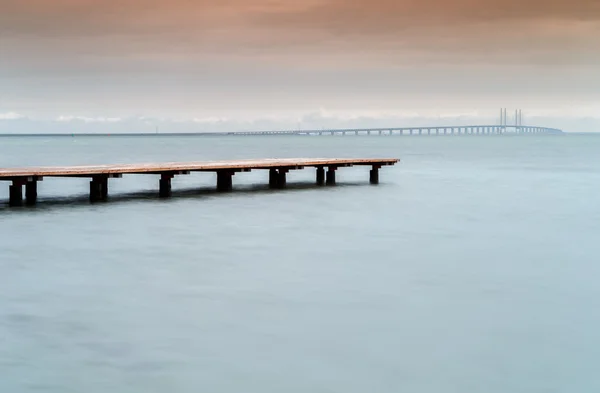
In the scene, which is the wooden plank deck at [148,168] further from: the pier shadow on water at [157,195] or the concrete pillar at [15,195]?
the pier shadow on water at [157,195]

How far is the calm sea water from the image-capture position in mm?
7719

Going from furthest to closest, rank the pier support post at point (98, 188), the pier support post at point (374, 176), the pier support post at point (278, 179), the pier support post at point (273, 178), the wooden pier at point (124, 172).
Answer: the pier support post at point (374, 176)
the pier support post at point (273, 178)
the pier support post at point (278, 179)
the pier support post at point (98, 188)
the wooden pier at point (124, 172)

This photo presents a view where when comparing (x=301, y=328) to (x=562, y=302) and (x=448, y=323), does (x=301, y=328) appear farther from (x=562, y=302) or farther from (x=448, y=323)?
(x=562, y=302)

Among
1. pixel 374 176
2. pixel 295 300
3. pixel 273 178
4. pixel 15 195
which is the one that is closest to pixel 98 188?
pixel 15 195

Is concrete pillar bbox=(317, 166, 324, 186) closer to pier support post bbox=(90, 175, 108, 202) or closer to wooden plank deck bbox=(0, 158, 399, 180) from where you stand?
wooden plank deck bbox=(0, 158, 399, 180)

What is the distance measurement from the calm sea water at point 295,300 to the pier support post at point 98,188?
1.24 m

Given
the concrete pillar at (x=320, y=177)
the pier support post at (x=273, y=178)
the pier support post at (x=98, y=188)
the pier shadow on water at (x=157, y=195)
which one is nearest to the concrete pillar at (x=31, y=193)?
the pier shadow on water at (x=157, y=195)

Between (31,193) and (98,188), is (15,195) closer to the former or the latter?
(31,193)

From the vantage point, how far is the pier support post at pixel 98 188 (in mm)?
22598

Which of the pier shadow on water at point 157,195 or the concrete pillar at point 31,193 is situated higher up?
the concrete pillar at point 31,193

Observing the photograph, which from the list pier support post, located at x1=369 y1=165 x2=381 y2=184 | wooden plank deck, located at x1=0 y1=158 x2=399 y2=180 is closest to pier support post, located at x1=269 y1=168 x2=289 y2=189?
wooden plank deck, located at x1=0 y1=158 x2=399 y2=180

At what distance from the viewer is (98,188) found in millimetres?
23125

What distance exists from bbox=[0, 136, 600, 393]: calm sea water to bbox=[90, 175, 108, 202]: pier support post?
1.24 m

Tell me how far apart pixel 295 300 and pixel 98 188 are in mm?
13612
